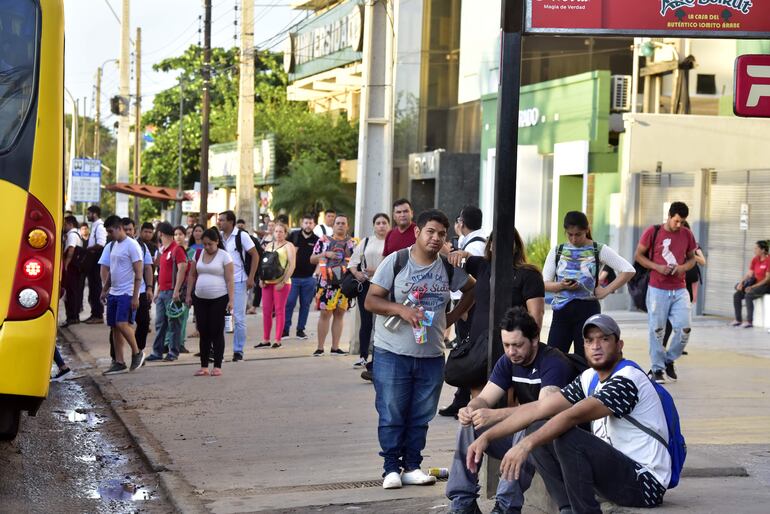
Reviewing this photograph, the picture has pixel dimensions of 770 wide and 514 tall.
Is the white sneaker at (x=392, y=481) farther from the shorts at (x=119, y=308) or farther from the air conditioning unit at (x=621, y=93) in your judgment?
the air conditioning unit at (x=621, y=93)

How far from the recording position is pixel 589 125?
94.7ft

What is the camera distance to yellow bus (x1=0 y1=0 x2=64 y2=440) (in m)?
7.30

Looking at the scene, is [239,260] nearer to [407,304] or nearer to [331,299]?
[331,299]

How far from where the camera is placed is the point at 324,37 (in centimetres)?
4641

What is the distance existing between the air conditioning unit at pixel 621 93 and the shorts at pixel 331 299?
47.0 ft

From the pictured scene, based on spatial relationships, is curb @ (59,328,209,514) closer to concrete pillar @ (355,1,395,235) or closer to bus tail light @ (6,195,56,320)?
bus tail light @ (6,195,56,320)

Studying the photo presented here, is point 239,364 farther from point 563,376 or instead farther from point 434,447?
point 563,376

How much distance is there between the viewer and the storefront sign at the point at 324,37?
1670 inches

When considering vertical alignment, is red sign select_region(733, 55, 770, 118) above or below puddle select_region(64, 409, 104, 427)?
above

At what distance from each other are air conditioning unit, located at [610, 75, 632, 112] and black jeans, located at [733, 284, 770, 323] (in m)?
7.76

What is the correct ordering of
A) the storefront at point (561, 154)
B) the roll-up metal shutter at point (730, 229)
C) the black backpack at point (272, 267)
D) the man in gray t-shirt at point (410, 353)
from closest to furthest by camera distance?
the man in gray t-shirt at point (410, 353)
the black backpack at point (272, 267)
the roll-up metal shutter at point (730, 229)
the storefront at point (561, 154)

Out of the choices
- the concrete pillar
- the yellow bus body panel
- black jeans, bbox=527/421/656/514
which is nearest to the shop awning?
the concrete pillar

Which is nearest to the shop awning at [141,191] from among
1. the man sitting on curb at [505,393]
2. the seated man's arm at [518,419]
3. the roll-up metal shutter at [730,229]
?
the roll-up metal shutter at [730,229]

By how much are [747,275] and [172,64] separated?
184 feet
